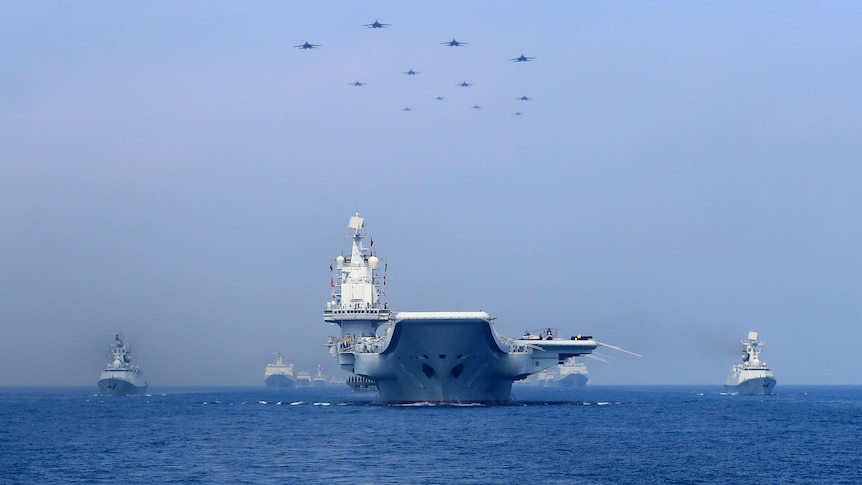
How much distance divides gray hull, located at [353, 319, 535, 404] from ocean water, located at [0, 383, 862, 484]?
1.53 m

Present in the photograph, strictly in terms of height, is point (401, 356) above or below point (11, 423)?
above

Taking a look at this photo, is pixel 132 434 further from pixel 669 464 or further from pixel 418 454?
pixel 669 464

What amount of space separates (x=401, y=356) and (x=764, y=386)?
245 feet

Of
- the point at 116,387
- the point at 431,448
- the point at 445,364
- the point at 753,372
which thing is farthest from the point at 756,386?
the point at 431,448

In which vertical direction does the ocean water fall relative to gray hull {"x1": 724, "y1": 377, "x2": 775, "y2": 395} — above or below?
below

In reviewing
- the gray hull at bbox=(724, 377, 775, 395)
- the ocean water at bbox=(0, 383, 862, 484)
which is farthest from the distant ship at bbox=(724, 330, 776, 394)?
the ocean water at bbox=(0, 383, 862, 484)

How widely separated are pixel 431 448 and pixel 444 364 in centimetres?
2268

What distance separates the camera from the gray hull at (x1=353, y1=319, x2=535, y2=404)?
69.6m

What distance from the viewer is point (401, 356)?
72.9 metres

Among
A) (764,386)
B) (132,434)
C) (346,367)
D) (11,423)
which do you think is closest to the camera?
(132,434)

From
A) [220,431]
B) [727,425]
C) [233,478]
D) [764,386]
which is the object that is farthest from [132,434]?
[764,386]

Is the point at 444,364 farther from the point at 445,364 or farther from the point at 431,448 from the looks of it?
the point at 431,448

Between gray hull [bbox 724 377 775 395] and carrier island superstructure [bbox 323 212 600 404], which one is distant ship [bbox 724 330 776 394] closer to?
gray hull [bbox 724 377 775 395]

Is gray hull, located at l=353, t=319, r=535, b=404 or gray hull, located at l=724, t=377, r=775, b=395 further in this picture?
A: gray hull, located at l=724, t=377, r=775, b=395
